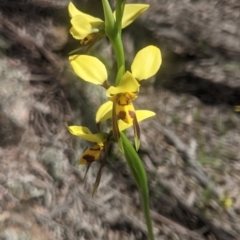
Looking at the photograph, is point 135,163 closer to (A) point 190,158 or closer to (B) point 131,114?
(B) point 131,114

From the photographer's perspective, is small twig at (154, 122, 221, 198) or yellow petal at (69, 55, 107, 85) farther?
small twig at (154, 122, 221, 198)

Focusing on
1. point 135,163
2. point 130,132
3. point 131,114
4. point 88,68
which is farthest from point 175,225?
point 88,68

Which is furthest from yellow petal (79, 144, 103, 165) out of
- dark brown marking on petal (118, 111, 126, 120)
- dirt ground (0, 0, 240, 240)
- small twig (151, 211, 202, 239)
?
small twig (151, 211, 202, 239)

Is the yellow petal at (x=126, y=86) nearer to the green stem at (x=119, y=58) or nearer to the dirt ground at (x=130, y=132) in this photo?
the green stem at (x=119, y=58)

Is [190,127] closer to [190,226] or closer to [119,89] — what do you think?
[190,226]

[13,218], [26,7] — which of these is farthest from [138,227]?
[26,7]

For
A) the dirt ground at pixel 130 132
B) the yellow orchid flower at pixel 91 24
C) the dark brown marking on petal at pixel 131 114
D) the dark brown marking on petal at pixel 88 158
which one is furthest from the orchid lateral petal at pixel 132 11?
the dirt ground at pixel 130 132

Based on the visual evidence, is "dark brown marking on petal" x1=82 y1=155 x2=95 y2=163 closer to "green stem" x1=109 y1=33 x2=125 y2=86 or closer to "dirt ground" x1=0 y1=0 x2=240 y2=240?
"green stem" x1=109 y1=33 x2=125 y2=86
